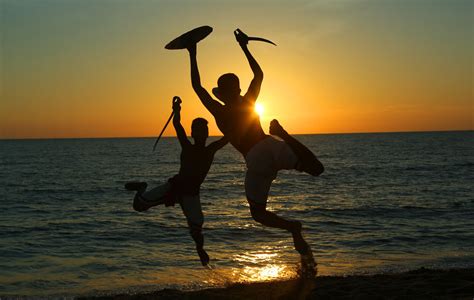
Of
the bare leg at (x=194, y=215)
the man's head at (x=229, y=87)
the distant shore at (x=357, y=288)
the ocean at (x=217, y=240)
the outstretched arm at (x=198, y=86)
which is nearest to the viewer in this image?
the man's head at (x=229, y=87)

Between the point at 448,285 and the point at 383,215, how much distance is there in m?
16.0

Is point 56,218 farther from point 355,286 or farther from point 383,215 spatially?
point 355,286

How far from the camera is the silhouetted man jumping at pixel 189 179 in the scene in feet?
24.7

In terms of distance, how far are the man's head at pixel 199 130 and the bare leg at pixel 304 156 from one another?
A: 3.80 feet

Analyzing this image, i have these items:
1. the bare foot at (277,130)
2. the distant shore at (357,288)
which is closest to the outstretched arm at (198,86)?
the bare foot at (277,130)

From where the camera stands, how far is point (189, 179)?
7586 millimetres

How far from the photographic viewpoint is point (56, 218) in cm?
2647

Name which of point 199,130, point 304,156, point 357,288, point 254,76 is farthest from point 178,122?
point 357,288

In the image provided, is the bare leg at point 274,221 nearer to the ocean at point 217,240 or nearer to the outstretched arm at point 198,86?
the outstretched arm at point 198,86

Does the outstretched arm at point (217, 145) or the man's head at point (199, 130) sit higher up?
the man's head at point (199, 130)

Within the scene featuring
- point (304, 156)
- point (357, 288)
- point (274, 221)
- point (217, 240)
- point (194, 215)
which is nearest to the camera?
→ point (304, 156)

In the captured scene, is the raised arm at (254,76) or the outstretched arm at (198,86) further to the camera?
the outstretched arm at (198,86)

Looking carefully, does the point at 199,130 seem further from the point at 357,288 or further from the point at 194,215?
the point at 357,288

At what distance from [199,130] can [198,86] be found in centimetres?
63
